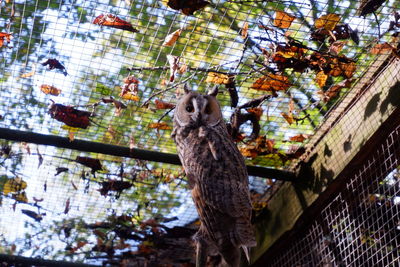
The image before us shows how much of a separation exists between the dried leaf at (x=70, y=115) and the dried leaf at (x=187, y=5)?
77 cm

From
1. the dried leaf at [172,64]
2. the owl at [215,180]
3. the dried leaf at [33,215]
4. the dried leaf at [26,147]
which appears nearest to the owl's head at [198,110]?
the owl at [215,180]

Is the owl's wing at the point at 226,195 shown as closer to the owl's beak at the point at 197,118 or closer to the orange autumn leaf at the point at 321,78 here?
the owl's beak at the point at 197,118

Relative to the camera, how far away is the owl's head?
1.97 metres

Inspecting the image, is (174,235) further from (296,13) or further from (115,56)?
(296,13)

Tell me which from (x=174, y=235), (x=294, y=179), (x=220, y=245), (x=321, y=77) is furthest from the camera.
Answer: (x=174, y=235)

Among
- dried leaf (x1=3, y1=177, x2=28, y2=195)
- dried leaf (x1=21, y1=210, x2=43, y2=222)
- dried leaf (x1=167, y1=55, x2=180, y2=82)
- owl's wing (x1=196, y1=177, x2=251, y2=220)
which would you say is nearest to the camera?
owl's wing (x1=196, y1=177, x2=251, y2=220)

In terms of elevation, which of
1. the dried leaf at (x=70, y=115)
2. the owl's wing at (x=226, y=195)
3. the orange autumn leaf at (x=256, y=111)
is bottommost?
the owl's wing at (x=226, y=195)

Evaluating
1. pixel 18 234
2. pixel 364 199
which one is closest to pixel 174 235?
pixel 18 234

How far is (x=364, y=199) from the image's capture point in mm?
2324

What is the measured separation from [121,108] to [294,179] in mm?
992

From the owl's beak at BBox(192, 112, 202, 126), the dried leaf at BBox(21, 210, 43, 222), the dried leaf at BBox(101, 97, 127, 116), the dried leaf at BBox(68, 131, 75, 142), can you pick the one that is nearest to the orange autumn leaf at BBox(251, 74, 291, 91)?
the owl's beak at BBox(192, 112, 202, 126)

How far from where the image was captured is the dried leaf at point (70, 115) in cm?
244

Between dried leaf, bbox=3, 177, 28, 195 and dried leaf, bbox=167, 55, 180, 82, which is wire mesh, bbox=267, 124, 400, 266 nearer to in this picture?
dried leaf, bbox=167, 55, 180, 82

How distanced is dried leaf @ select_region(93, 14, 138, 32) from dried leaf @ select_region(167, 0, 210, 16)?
21 cm
